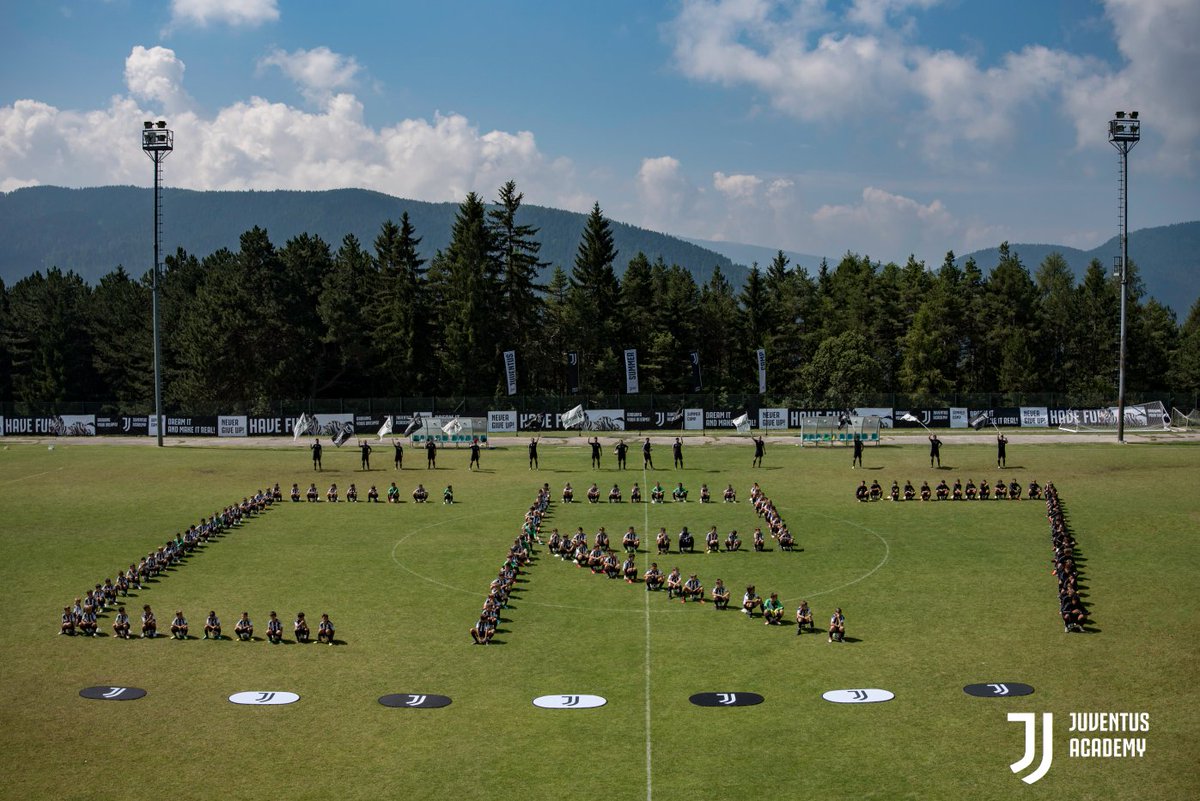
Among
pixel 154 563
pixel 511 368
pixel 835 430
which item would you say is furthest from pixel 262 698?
pixel 511 368

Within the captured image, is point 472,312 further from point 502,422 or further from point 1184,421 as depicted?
point 1184,421

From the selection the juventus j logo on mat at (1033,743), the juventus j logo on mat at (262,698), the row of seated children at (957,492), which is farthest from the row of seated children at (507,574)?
the row of seated children at (957,492)

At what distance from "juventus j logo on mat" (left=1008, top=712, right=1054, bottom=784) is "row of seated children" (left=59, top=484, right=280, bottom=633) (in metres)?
24.5

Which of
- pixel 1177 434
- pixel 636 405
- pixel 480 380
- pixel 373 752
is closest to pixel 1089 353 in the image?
pixel 1177 434

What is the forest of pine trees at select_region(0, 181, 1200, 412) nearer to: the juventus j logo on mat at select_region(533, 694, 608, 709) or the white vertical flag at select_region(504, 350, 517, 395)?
the white vertical flag at select_region(504, 350, 517, 395)

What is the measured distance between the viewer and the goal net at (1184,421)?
75062mm

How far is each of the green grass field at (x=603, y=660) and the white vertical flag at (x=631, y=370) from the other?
157ft

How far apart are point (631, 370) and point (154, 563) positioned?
63.8 m

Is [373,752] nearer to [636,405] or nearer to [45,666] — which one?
[45,666]

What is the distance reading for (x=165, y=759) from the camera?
19.7 m

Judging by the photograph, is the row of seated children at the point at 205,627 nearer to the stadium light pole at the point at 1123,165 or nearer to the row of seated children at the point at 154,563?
the row of seated children at the point at 154,563

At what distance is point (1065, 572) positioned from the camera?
30.0 m

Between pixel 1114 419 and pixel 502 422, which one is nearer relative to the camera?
pixel 1114 419

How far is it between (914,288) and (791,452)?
4904 cm
